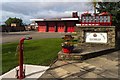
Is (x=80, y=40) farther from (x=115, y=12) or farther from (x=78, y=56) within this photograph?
(x=115, y=12)

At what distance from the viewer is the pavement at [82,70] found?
732cm

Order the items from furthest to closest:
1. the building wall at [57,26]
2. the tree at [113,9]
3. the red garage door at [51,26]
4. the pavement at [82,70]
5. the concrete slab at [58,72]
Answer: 1. the red garage door at [51,26]
2. the building wall at [57,26]
3. the tree at [113,9]
4. the concrete slab at [58,72]
5. the pavement at [82,70]

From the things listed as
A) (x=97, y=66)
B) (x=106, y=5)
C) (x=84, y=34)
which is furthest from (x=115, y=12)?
(x=97, y=66)

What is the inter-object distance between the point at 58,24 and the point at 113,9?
82.5 feet

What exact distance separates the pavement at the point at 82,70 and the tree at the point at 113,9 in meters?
11.8

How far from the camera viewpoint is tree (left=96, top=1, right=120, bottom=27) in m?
20.8

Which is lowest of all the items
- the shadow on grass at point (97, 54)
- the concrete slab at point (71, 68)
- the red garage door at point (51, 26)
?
the concrete slab at point (71, 68)

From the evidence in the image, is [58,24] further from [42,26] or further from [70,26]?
[42,26]

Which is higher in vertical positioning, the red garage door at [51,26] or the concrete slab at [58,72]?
the red garage door at [51,26]

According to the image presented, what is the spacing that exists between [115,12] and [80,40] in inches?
312

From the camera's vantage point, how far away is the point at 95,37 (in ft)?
47.9

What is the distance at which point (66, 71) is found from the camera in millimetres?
7984

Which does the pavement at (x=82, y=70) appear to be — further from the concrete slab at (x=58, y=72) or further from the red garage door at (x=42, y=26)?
the red garage door at (x=42, y=26)

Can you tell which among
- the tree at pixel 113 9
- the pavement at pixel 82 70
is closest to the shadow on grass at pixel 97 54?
the pavement at pixel 82 70
